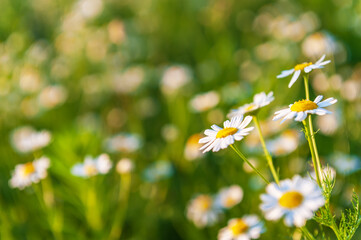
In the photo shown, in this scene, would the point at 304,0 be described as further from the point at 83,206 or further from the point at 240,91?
the point at 83,206

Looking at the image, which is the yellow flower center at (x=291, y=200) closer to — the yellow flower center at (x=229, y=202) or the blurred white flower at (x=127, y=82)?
the yellow flower center at (x=229, y=202)

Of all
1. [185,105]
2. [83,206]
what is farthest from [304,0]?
[83,206]

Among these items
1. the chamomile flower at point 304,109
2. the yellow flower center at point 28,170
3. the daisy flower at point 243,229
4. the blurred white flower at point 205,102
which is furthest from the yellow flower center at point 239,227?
the blurred white flower at point 205,102

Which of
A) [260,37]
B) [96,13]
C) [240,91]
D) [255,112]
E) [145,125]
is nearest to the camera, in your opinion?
[255,112]

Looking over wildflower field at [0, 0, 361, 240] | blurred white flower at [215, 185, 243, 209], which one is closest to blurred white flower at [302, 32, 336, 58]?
wildflower field at [0, 0, 361, 240]

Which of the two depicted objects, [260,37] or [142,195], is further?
[260,37]

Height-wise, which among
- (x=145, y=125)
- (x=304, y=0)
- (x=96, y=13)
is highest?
(x=96, y=13)

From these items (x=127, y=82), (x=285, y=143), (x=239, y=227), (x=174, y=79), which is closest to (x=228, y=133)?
(x=239, y=227)
